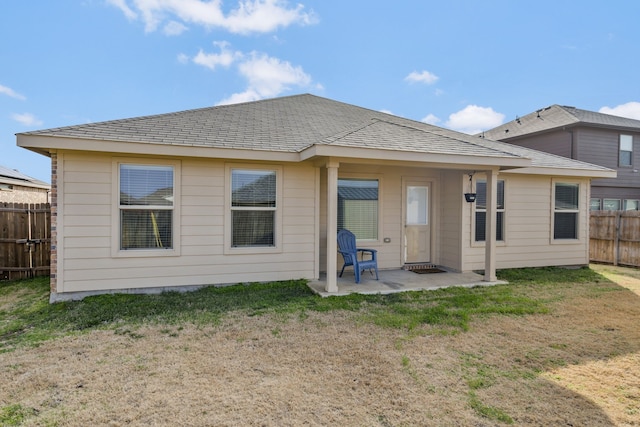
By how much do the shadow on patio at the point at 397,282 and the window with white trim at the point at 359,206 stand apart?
0.89 metres

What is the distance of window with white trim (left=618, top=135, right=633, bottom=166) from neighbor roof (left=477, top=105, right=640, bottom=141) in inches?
16.2

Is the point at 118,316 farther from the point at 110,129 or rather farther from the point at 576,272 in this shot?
the point at 576,272

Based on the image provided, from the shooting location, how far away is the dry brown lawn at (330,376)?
236cm

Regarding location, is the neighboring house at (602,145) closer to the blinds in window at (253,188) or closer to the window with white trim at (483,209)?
the window with white trim at (483,209)

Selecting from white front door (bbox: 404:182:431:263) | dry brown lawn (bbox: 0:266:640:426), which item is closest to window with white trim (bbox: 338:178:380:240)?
white front door (bbox: 404:182:431:263)

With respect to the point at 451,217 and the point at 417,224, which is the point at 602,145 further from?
the point at 417,224

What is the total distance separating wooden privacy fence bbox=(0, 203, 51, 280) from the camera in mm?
6867

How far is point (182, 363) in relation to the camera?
3125 millimetres

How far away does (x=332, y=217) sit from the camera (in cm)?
548

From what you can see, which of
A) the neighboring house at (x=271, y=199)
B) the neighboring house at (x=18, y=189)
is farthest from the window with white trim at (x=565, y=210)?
the neighboring house at (x=18, y=189)

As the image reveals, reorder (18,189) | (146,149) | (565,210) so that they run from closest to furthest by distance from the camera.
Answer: (146,149) → (565,210) → (18,189)

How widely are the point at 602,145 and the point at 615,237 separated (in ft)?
21.2

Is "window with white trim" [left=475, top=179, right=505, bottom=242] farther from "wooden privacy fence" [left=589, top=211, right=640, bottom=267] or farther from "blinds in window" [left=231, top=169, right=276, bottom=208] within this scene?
"blinds in window" [left=231, top=169, right=276, bottom=208]

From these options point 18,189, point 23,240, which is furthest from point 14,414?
point 18,189
